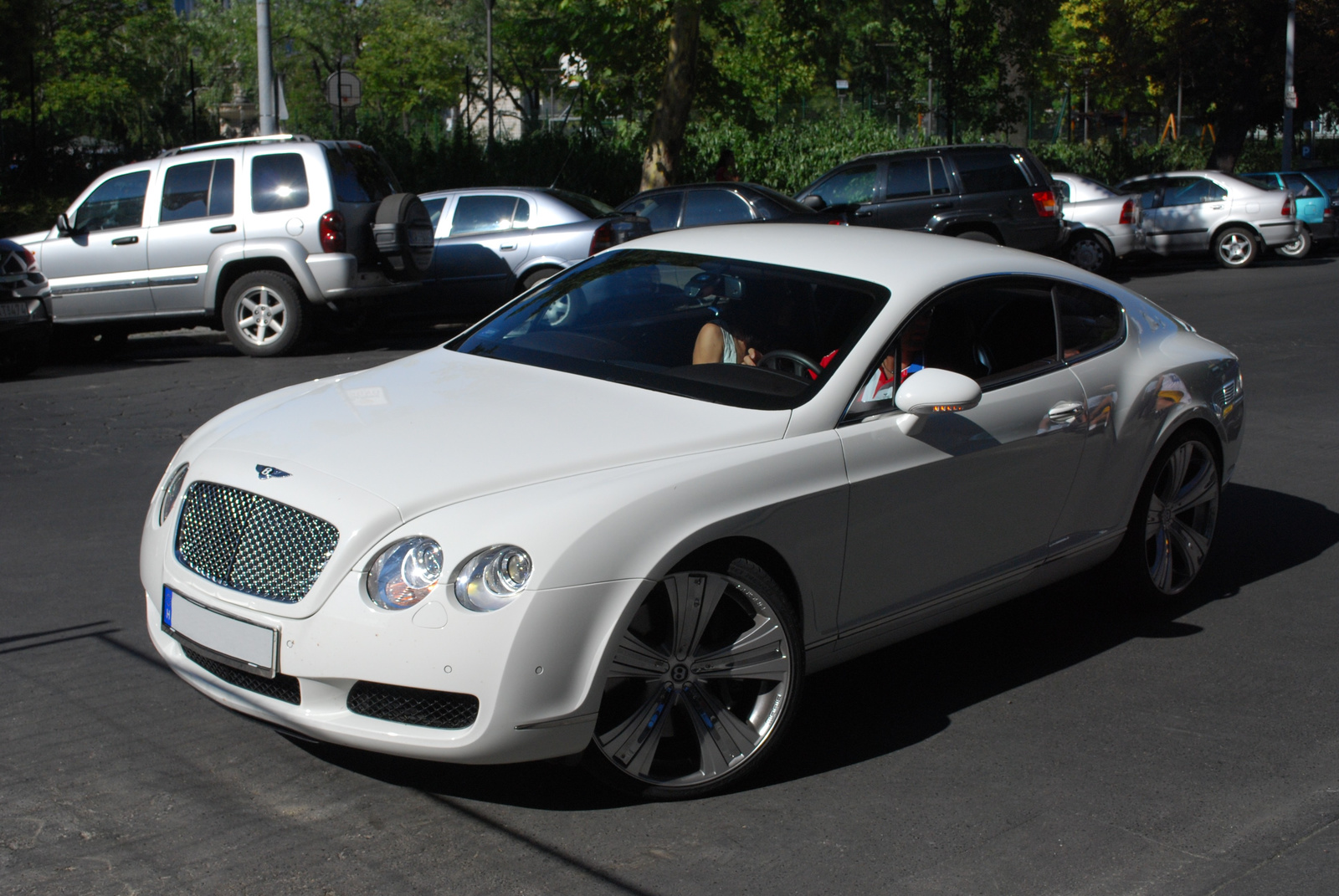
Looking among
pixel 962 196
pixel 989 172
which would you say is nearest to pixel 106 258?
pixel 962 196

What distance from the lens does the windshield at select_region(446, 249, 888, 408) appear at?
4262 mm

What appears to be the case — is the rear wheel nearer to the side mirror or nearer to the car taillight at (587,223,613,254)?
the car taillight at (587,223,613,254)

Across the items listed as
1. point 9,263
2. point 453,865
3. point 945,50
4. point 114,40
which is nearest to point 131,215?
point 9,263

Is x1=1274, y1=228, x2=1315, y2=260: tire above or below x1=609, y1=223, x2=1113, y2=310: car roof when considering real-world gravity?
below

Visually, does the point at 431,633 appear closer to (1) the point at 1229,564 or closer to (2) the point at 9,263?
(1) the point at 1229,564

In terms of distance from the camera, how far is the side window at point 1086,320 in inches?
198

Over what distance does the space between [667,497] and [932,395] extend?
0.99 metres

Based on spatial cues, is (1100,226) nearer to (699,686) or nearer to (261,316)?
(261,316)

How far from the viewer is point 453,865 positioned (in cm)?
329

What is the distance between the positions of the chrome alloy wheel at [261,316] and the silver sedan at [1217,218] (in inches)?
619

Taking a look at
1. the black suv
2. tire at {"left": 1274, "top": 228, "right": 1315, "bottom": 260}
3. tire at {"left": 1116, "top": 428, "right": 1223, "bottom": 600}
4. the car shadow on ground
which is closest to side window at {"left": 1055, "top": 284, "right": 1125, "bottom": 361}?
tire at {"left": 1116, "top": 428, "right": 1223, "bottom": 600}

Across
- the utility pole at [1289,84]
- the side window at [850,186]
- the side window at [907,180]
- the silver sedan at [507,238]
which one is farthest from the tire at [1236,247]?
the silver sedan at [507,238]

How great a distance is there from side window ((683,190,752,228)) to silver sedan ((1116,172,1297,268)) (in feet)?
33.5

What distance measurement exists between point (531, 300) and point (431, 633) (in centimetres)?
216
